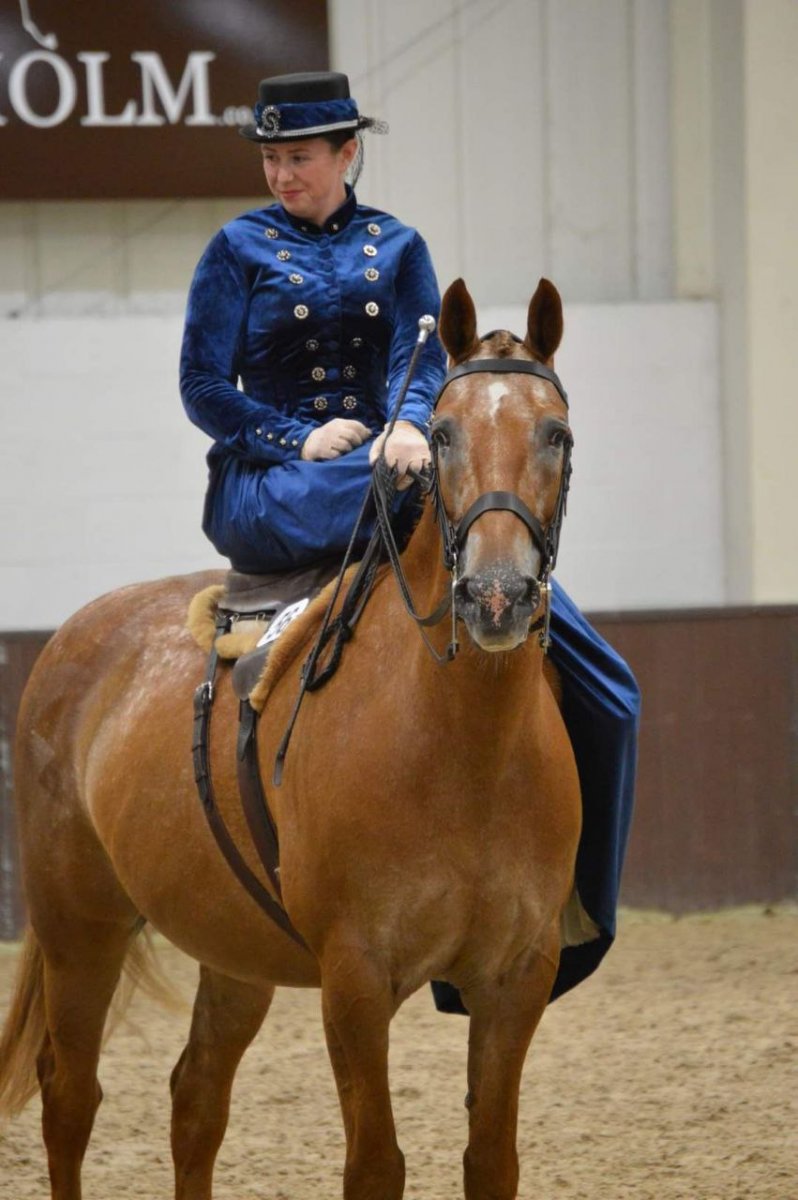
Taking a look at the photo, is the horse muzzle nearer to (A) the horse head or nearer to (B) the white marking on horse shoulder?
(A) the horse head

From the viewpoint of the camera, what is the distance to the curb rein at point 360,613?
93.9 inches

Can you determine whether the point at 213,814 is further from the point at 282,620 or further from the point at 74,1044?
the point at 74,1044

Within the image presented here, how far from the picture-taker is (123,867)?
130 inches

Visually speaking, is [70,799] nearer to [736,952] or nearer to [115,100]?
[736,952]

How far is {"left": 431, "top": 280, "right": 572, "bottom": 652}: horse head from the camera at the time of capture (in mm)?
2246

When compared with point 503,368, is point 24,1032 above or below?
below

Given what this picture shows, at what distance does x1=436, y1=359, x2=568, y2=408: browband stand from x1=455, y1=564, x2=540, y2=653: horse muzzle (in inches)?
13.8

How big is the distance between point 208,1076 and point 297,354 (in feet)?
5.06

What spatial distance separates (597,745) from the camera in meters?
3.01

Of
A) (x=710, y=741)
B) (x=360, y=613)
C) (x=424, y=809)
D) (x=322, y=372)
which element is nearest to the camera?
(x=424, y=809)

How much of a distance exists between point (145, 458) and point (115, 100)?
1624 mm

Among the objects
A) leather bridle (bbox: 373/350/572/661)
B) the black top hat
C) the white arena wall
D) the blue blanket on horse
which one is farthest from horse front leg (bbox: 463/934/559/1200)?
the white arena wall

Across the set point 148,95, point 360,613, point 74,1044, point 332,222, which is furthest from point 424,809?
point 148,95

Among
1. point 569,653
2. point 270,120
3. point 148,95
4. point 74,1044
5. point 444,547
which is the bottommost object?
point 74,1044
